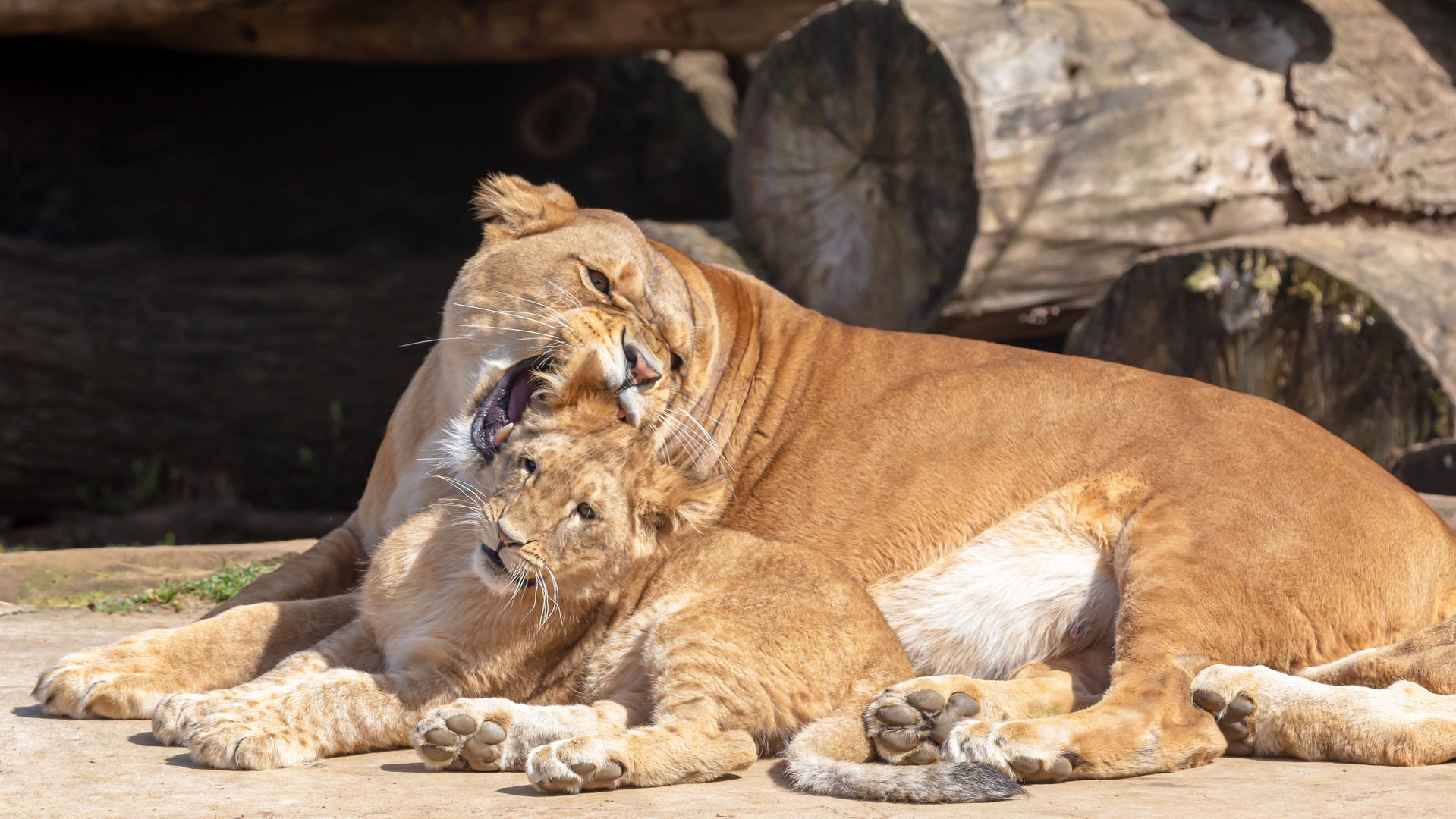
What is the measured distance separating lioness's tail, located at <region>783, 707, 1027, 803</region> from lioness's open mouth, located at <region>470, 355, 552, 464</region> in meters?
1.23

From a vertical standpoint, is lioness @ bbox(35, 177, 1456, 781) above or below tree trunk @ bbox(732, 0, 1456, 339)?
below

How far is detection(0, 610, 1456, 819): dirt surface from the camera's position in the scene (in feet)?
8.08

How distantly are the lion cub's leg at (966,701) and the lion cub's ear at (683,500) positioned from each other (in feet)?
2.03

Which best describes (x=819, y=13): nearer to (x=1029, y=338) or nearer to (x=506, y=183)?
(x=1029, y=338)

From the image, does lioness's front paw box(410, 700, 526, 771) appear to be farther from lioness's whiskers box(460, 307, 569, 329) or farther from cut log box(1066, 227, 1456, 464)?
cut log box(1066, 227, 1456, 464)

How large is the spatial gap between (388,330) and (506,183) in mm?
4772

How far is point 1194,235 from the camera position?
577cm

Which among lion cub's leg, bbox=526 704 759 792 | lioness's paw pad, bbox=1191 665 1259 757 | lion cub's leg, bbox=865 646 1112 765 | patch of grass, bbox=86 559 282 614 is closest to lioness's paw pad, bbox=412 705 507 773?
lion cub's leg, bbox=526 704 759 792

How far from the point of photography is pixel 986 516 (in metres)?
3.77

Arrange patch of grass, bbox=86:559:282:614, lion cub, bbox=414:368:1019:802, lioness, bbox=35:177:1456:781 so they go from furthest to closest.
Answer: patch of grass, bbox=86:559:282:614, lioness, bbox=35:177:1456:781, lion cub, bbox=414:368:1019:802

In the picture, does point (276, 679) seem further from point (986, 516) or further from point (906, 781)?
point (986, 516)

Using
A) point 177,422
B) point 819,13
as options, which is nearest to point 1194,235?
point 819,13

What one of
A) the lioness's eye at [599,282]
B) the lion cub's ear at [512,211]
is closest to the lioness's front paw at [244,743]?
the lioness's eye at [599,282]

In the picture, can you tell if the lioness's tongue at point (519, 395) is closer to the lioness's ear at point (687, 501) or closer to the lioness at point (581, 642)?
the lioness at point (581, 642)
